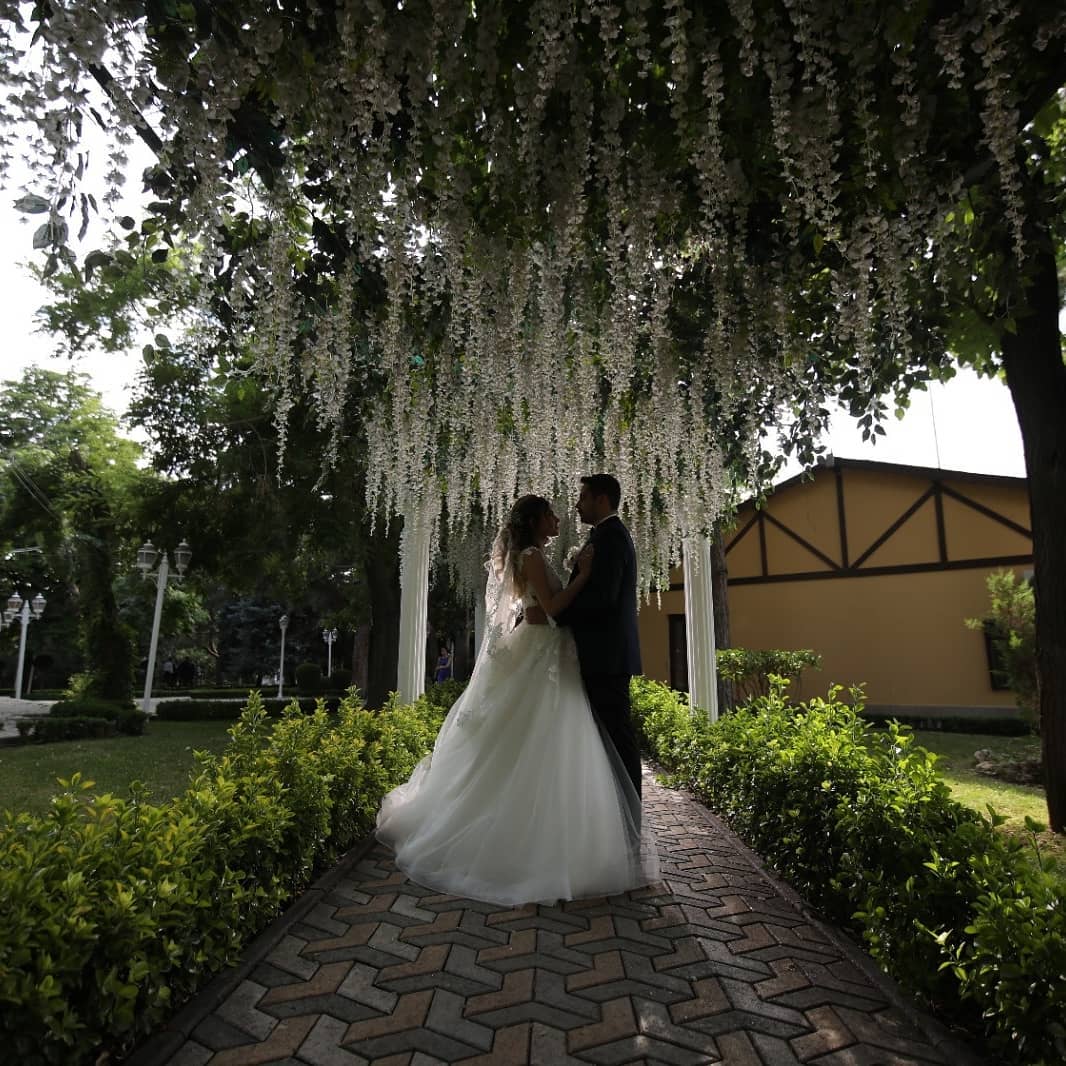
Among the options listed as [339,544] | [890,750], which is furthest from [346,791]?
[339,544]

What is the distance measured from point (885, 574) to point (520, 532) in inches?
405

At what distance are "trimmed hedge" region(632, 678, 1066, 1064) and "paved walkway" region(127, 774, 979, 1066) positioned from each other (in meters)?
0.13

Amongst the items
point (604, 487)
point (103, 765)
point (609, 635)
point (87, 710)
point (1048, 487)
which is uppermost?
point (1048, 487)

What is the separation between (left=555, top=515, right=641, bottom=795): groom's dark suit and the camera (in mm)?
3023

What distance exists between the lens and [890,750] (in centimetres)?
263

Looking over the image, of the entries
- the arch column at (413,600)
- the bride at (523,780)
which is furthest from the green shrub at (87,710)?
the bride at (523,780)

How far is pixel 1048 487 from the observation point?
3.68 metres

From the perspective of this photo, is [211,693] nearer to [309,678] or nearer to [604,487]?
[309,678]

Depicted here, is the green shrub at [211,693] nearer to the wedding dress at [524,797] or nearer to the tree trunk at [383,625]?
the tree trunk at [383,625]

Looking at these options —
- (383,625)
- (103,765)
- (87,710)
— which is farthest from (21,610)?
(383,625)

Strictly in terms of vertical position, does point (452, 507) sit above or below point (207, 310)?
below

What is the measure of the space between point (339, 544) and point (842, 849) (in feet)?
25.0

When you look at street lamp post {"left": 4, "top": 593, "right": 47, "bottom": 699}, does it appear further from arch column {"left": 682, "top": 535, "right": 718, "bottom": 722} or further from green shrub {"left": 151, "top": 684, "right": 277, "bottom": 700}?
arch column {"left": 682, "top": 535, "right": 718, "bottom": 722}

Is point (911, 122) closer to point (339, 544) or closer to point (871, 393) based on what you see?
point (871, 393)
